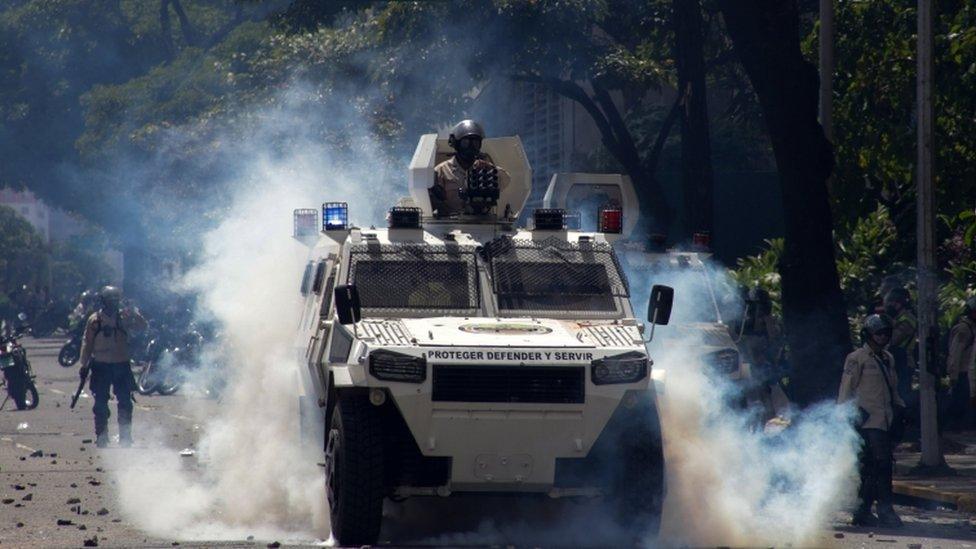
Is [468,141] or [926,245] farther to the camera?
[926,245]

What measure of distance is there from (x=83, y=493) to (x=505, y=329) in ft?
17.5

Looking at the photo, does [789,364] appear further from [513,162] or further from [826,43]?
[513,162]

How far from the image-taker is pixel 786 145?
17.9 meters

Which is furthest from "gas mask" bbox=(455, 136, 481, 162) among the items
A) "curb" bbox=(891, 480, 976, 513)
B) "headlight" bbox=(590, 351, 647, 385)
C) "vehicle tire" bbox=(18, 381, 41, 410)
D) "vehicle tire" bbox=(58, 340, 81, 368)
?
"vehicle tire" bbox=(58, 340, 81, 368)

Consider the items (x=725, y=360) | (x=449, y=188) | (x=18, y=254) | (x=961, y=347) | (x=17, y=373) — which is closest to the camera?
(x=449, y=188)

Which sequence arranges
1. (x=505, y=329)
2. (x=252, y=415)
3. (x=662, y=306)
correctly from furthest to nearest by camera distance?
(x=252, y=415) → (x=662, y=306) → (x=505, y=329)

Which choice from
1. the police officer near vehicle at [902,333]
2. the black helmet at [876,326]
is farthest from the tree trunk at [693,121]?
the black helmet at [876,326]

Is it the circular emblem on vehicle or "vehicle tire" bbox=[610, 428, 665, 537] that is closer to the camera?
"vehicle tire" bbox=[610, 428, 665, 537]

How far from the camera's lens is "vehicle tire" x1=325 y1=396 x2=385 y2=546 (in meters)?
10.8

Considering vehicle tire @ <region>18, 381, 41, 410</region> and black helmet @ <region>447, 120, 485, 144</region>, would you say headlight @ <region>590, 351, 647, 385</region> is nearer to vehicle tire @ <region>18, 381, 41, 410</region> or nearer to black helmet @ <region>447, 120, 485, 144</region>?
black helmet @ <region>447, 120, 485, 144</region>

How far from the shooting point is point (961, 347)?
18.2 meters

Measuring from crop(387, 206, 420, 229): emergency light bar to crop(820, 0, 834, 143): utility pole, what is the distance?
7.83 meters

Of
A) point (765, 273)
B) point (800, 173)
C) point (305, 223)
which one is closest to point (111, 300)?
point (305, 223)

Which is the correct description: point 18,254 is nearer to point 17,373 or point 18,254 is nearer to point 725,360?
point 17,373
